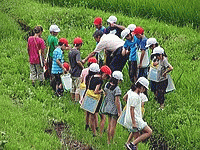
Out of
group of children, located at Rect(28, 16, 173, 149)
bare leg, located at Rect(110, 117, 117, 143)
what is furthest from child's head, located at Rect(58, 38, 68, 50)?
bare leg, located at Rect(110, 117, 117, 143)

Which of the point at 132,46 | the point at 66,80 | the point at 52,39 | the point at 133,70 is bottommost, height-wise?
the point at 66,80

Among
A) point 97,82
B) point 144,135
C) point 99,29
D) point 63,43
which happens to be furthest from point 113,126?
point 99,29

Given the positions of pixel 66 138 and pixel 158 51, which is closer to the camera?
pixel 66 138

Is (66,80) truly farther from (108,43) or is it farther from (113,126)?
(113,126)

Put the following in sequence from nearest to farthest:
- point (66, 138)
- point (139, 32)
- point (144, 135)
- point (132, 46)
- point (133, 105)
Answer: point (133, 105)
point (144, 135)
point (66, 138)
point (139, 32)
point (132, 46)

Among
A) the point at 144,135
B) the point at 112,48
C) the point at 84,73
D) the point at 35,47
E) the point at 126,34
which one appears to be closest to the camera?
the point at 144,135

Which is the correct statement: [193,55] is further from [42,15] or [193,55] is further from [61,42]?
[42,15]

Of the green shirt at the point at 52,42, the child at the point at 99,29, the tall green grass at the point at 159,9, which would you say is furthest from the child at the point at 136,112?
the tall green grass at the point at 159,9

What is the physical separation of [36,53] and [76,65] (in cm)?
115

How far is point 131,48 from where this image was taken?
9.60 meters

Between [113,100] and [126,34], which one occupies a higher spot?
[126,34]

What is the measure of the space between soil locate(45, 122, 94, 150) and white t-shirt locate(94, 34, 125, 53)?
1887mm

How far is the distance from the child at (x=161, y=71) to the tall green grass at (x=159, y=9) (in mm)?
4579

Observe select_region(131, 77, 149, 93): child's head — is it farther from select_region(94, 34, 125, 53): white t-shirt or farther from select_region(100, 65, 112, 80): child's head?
select_region(94, 34, 125, 53): white t-shirt
